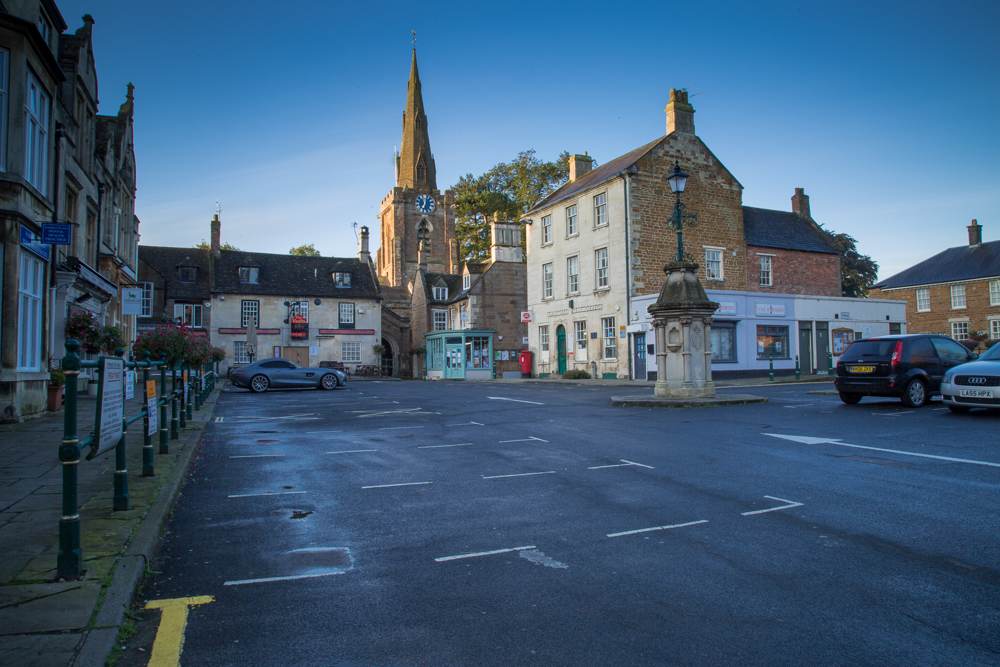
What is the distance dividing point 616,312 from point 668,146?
8.52 meters

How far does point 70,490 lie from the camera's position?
3.91 metres

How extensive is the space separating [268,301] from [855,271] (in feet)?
158

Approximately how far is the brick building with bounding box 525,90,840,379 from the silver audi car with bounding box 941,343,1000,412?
17.7 metres

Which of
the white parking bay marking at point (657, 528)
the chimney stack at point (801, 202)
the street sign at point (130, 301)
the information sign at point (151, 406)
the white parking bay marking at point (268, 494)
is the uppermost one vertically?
the chimney stack at point (801, 202)

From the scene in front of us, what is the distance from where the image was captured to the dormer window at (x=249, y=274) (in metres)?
48.8

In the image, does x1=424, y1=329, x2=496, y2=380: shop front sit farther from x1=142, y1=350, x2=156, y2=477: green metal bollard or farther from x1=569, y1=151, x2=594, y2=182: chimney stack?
x1=142, y1=350, x2=156, y2=477: green metal bollard

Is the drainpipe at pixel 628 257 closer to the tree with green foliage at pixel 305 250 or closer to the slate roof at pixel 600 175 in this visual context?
the slate roof at pixel 600 175

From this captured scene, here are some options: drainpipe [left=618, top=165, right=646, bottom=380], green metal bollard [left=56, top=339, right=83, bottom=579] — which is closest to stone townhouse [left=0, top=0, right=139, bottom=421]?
green metal bollard [left=56, top=339, right=83, bottom=579]

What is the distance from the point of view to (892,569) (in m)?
4.04

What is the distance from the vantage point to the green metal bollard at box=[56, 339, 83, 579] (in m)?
3.79

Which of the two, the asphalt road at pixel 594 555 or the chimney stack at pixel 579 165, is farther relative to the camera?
the chimney stack at pixel 579 165

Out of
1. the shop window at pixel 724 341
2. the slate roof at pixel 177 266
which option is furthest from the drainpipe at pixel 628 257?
the slate roof at pixel 177 266

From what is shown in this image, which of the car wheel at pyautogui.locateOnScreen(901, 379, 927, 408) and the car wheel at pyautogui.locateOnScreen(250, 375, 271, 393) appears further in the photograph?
the car wheel at pyautogui.locateOnScreen(250, 375, 271, 393)

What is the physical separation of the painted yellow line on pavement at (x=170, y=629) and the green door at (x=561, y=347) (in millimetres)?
32648
